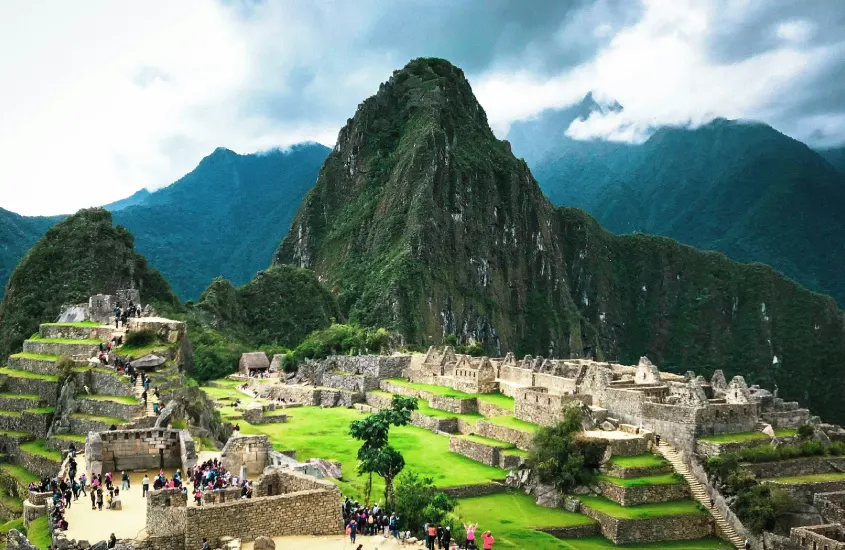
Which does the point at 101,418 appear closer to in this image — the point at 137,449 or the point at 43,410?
the point at 43,410

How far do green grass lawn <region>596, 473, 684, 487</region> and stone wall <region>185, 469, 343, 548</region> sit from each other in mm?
17652

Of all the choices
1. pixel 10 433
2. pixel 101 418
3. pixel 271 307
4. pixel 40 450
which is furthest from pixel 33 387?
pixel 271 307

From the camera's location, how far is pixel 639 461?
1309 inches

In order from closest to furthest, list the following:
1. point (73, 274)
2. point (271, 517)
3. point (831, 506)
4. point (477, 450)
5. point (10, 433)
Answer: point (271, 517) < point (831, 506) < point (10, 433) < point (477, 450) < point (73, 274)

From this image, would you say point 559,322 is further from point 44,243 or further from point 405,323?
point 44,243

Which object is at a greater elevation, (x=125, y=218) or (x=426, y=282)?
(x=125, y=218)

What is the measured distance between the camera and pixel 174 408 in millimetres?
26484

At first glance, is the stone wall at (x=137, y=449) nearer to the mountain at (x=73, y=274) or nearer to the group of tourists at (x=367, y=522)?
the group of tourists at (x=367, y=522)

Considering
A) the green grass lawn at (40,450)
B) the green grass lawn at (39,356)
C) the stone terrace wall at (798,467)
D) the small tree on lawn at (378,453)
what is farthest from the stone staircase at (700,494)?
the green grass lawn at (39,356)

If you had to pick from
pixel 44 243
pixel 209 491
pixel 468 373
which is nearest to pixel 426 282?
pixel 44 243

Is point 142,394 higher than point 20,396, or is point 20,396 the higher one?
point 142,394

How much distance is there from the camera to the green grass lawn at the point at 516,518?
28000 mm

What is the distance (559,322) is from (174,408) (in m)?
174

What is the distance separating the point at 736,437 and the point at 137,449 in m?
24.2
